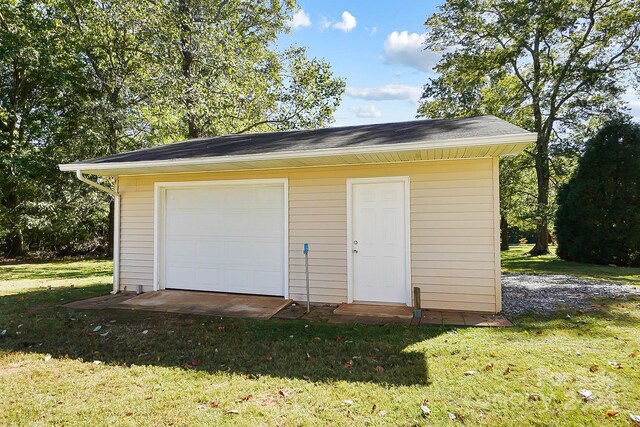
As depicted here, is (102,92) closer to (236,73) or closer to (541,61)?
(236,73)

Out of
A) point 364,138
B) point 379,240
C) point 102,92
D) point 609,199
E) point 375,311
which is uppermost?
point 102,92

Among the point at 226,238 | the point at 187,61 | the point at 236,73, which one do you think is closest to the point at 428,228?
the point at 226,238

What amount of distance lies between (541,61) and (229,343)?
18.3 metres

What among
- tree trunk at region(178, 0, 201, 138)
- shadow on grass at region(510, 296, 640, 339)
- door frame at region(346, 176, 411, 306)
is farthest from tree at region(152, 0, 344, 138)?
shadow on grass at region(510, 296, 640, 339)

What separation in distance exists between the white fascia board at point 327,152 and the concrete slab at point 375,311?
228 centimetres

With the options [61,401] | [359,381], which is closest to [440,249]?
[359,381]

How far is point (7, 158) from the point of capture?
43.0 ft

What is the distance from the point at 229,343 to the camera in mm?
4152

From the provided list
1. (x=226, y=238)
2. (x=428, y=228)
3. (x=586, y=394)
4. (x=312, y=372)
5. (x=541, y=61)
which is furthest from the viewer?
(x=541, y=61)

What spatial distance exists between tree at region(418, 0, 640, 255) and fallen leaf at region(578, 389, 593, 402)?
13282mm

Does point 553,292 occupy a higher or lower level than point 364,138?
lower

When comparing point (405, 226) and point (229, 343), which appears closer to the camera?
point (229, 343)

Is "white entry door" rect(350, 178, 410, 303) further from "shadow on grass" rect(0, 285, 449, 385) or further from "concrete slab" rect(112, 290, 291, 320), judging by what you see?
"concrete slab" rect(112, 290, 291, 320)

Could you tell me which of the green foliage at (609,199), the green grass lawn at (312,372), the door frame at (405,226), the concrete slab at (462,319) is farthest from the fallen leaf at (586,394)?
the green foliage at (609,199)
